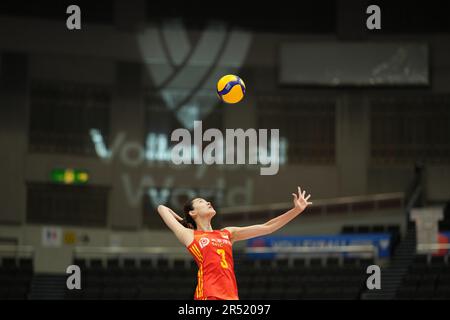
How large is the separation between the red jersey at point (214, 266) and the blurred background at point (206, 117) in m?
18.5

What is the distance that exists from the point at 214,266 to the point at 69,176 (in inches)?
861

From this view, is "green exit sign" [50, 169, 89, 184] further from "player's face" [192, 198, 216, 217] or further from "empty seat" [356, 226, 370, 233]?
"player's face" [192, 198, 216, 217]

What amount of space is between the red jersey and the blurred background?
1852 centimetres

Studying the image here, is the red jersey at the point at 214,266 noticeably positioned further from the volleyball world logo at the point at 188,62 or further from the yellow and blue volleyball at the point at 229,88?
the volleyball world logo at the point at 188,62

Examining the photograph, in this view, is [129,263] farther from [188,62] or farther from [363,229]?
[188,62]

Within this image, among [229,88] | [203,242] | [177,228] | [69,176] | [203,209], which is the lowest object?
[203,242]

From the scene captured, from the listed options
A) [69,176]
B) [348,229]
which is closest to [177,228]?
[348,229]

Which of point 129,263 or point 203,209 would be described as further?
point 129,263

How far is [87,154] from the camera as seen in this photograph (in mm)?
28750

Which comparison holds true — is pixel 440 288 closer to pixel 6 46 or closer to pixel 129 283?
pixel 129 283

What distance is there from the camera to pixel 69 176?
93.8 ft

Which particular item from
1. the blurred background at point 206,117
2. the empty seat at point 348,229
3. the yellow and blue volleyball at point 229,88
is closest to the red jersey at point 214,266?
the yellow and blue volleyball at point 229,88

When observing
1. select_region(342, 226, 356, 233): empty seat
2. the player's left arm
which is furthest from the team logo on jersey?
select_region(342, 226, 356, 233): empty seat

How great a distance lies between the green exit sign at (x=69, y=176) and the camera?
28.4 metres
